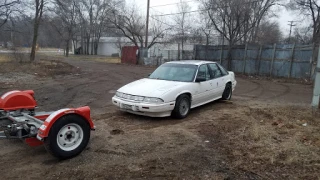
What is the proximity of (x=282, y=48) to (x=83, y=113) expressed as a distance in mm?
17033

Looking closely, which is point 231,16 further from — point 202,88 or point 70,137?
point 70,137

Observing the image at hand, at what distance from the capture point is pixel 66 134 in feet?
14.3

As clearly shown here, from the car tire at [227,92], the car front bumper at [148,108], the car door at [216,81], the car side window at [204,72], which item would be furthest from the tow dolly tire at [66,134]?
the car tire at [227,92]

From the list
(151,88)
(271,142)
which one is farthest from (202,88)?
(271,142)

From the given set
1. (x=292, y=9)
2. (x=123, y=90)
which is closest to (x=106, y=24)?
(x=292, y=9)

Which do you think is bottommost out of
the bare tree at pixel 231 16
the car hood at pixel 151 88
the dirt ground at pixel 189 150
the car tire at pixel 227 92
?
the dirt ground at pixel 189 150

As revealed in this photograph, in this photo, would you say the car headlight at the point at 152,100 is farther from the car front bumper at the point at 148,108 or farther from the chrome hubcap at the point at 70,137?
the chrome hubcap at the point at 70,137

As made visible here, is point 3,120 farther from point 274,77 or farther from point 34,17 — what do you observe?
point 34,17

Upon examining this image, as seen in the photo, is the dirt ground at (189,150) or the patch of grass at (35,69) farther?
the patch of grass at (35,69)

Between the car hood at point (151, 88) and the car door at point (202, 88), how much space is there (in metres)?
0.56

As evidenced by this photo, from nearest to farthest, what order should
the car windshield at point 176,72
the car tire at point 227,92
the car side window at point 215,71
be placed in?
1. the car windshield at point 176,72
2. the car side window at point 215,71
3. the car tire at point 227,92

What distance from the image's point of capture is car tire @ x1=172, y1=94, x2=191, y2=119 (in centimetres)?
688

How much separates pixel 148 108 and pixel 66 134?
2447mm

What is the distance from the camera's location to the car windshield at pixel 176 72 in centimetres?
766
